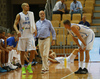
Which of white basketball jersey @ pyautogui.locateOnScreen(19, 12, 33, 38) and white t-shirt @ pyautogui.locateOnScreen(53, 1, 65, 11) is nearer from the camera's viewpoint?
white basketball jersey @ pyautogui.locateOnScreen(19, 12, 33, 38)

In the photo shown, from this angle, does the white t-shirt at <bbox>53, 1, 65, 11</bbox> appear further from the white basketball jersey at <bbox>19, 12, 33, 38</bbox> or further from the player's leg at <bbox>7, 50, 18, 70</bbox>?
the white basketball jersey at <bbox>19, 12, 33, 38</bbox>

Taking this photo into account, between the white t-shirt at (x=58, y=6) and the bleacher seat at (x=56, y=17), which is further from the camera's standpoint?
the white t-shirt at (x=58, y=6)

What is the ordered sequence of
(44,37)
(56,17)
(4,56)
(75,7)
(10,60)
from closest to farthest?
(44,37) → (4,56) → (10,60) → (56,17) → (75,7)

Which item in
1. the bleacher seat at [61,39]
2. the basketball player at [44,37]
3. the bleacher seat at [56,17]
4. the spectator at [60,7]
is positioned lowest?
the bleacher seat at [61,39]

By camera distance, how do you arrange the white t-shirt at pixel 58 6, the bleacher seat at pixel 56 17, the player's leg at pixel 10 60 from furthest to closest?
the white t-shirt at pixel 58 6
the bleacher seat at pixel 56 17
the player's leg at pixel 10 60

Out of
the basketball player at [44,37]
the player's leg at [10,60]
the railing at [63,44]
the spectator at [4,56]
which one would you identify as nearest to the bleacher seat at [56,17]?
the railing at [63,44]

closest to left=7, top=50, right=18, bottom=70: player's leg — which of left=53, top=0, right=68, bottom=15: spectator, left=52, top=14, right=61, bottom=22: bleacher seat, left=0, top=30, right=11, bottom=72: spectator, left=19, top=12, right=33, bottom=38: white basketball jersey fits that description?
left=0, top=30, right=11, bottom=72: spectator

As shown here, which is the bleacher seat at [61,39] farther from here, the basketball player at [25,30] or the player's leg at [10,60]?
the basketball player at [25,30]

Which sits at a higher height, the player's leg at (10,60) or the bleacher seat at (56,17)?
the bleacher seat at (56,17)

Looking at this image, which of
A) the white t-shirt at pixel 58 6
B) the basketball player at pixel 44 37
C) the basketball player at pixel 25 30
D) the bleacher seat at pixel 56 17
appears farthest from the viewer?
the white t-shirt at pixel 58 6

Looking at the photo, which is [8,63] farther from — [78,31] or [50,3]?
[50,3]

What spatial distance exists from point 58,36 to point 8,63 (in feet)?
14.3

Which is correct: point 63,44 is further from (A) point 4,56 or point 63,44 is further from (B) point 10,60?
(A) point 4,56

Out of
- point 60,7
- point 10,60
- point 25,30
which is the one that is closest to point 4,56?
point 10,60
